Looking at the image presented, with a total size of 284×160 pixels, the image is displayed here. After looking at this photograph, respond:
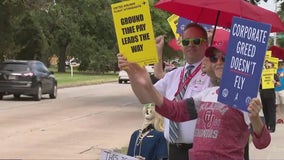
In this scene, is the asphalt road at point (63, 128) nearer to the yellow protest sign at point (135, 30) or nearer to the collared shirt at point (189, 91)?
the collared shirt at point (189, 91)

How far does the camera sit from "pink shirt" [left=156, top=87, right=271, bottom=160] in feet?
11.3

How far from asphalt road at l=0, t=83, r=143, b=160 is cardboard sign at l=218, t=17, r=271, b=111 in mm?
7177

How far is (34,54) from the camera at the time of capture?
57.6 meters

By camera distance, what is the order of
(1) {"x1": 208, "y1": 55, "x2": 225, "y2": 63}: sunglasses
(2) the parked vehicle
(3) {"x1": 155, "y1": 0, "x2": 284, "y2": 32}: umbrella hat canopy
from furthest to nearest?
1. (2) the parked vehicle
2. (3) {"x1": 155, "y1": 0, "x2": 284, "y2": 32}: umbrella hat canopy
3. (1) {"x1": 208, "y1": 55, "x2": 225, "y2": 63}: sunglasses

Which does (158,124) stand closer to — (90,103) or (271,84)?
(271,84)

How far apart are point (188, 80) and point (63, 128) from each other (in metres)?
10.9

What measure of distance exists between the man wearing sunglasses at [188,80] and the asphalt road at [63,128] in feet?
19.9

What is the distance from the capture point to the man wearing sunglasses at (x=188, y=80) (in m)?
4.12

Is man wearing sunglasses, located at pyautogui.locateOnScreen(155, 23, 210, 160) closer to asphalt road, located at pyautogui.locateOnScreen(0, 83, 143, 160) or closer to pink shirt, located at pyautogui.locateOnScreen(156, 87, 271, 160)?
pink shirt, located at pyautogui.locateOnScreen(156, 87, 271, 160)

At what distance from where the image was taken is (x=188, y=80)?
166 inches

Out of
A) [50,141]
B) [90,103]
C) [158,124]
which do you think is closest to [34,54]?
[90,103]

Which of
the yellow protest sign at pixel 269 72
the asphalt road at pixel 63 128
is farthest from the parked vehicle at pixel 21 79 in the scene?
the yellow protest sign at pixel 269 72

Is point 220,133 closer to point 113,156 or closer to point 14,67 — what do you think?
point 113,156

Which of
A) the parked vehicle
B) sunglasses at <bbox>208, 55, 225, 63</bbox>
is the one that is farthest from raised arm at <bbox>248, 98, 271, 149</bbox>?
the parked vehicle
